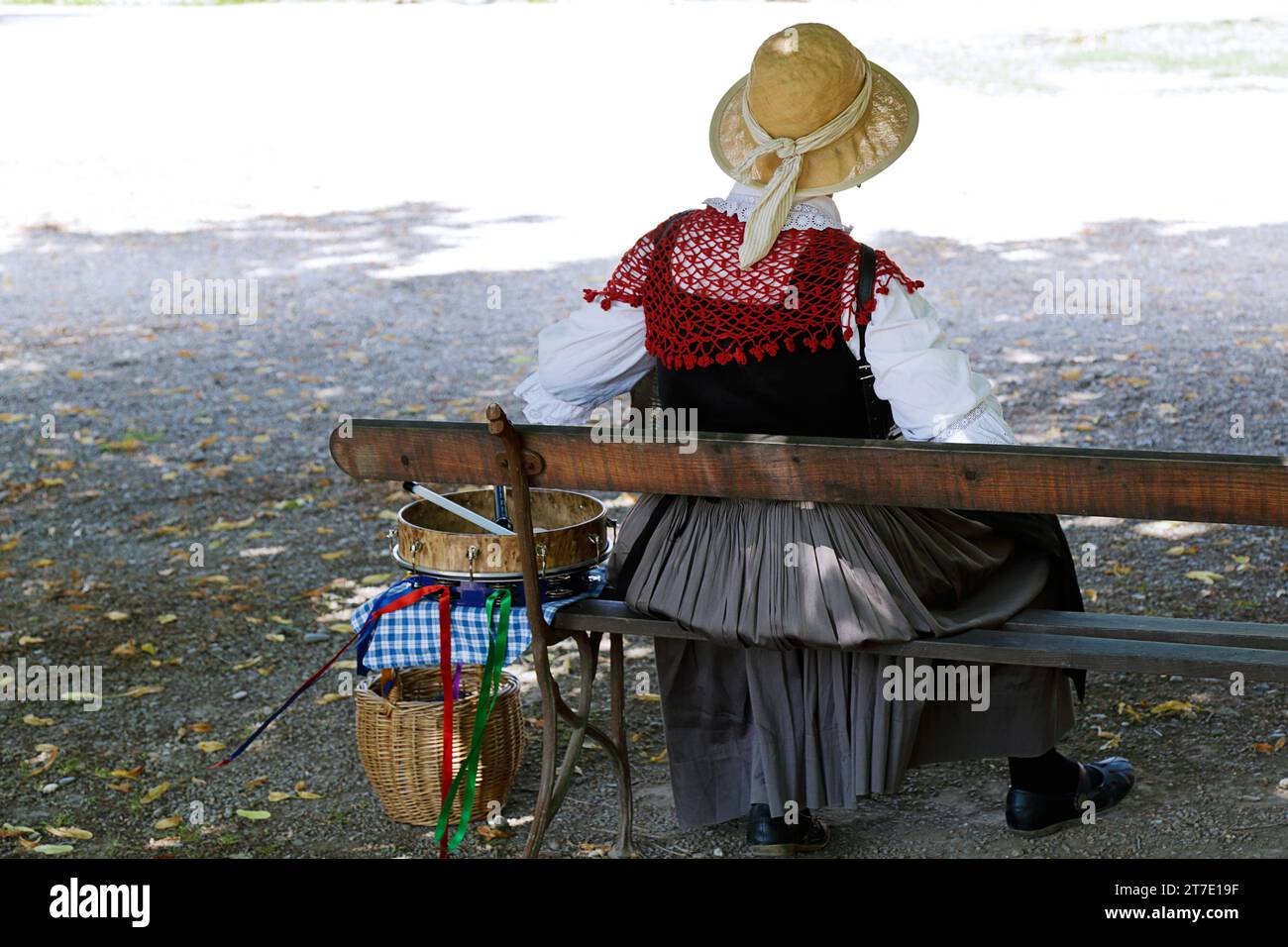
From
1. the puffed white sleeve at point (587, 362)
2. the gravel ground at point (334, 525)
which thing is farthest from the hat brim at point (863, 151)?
the gravel ground at point (334, 525)

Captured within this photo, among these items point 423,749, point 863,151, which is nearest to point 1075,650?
point 863,151

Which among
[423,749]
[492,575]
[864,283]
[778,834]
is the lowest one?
[778,834]

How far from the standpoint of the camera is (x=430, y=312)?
1036cm

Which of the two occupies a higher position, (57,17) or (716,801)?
(57,17)

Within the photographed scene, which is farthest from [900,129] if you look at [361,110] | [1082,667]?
[361,110]

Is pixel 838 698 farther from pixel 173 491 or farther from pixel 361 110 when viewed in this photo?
pixel 361 110

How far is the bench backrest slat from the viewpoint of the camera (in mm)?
2635

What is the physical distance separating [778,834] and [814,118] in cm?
155

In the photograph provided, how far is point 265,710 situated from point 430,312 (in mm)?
6258

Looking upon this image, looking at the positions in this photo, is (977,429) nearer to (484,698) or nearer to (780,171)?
(780,171)

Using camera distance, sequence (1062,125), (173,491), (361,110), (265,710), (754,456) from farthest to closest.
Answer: (361,110) < (1062,125) < (173,491) < (265,710) < (754,456)

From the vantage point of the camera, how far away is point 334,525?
6.07m

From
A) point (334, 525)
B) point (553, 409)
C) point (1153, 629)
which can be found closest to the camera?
point (1153, 629)

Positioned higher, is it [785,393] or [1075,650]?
[785,393]
